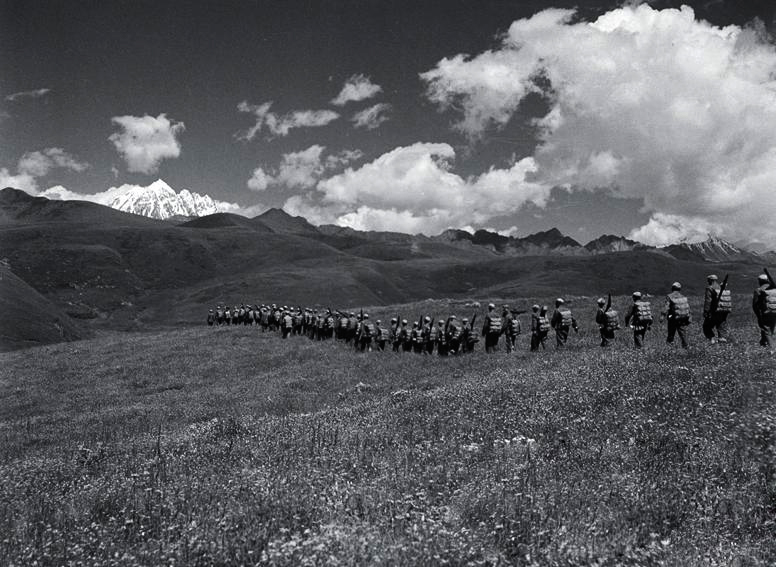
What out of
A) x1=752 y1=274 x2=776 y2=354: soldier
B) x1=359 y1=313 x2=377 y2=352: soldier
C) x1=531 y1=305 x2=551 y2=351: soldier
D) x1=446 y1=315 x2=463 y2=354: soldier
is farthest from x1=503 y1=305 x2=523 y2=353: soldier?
x1=752 y1=274 x2=776 y2=354: soldier

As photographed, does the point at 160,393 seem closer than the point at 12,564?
No

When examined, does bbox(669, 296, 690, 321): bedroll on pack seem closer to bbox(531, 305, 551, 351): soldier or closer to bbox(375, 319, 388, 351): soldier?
bbox(531, 305, 551, 351): soldier

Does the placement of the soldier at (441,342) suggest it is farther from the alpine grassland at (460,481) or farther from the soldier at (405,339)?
the alpine grassland at (460,481)

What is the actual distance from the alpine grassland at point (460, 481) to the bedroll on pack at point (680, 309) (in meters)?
4.45

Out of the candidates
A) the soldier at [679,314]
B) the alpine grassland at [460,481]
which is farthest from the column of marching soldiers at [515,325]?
the alpine grassland at [460,481]

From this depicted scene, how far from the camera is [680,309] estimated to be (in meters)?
20.3

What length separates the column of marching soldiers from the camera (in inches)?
788

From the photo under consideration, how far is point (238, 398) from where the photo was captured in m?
22.1

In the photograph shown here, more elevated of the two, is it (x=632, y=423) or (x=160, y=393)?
(x=632, y=423)

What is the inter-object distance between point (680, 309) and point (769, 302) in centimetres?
320

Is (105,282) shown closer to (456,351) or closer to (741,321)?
(456,351)

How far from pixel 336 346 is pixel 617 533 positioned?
33106 mm

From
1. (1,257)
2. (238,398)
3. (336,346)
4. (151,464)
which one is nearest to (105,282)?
(1,257)

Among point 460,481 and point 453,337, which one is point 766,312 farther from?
point 453,337
